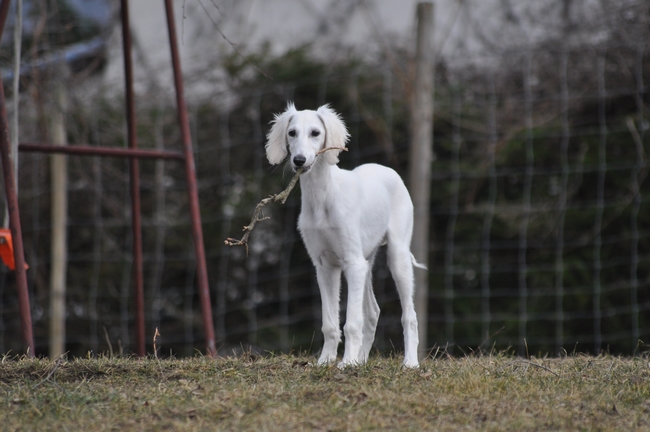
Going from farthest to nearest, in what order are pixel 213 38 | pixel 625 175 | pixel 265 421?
pixel 213 38 < pixel 625 175 < pixel 265 421

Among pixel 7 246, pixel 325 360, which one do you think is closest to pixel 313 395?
pixel 325 360

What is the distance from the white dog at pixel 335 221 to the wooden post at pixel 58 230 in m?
3.58

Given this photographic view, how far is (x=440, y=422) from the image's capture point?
3102 mm

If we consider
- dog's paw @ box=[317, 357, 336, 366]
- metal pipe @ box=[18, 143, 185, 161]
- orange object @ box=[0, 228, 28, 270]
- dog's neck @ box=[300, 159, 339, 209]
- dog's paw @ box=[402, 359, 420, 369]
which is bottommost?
dog's paw @ box=[402, 359, 420, 369]

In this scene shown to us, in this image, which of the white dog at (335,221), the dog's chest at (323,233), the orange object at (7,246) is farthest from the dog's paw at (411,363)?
the orange object at (7,246)

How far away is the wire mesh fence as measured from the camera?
7.21m

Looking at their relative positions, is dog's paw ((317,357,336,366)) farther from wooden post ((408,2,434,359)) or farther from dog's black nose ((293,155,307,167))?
wooden post ((408,2,434,359))

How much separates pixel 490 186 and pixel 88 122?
3913 millimetres

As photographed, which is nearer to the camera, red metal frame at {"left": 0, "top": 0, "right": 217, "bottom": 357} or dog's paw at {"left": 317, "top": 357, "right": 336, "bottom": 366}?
dog's paw at {"left": 317, "top": 357, "right": 336, "bottom": 366}

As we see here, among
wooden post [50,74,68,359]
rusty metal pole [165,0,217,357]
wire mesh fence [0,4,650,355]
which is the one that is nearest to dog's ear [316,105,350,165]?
rusty metal pole [165,0,217,357]

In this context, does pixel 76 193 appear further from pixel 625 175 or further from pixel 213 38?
pixel 625 175

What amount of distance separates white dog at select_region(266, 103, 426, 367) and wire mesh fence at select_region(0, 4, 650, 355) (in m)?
2.91

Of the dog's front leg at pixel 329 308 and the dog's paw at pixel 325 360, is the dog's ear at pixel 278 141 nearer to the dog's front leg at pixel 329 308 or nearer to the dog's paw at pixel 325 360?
the dog's front leg at pixel 329 308

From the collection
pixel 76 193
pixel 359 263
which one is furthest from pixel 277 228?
pixel 359 263
